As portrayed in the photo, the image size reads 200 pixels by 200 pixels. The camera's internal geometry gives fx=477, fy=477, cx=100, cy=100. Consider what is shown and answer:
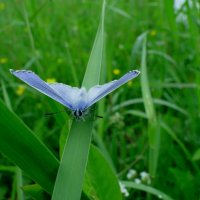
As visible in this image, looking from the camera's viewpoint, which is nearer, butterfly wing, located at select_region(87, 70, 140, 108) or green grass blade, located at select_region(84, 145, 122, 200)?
butterfly wing, located at select_region(87, 70, 140, 108)

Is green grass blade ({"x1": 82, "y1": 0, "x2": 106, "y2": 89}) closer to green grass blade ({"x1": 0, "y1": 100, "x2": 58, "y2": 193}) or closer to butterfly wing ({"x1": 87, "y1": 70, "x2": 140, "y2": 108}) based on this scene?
butterfly wing ({"x1": 87, "y1": 70, "x2": 140, "y2": 108})

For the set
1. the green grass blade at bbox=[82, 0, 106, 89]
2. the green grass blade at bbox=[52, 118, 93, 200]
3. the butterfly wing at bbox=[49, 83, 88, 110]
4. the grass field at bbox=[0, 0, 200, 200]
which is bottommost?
the green grass blade at bbox=[52, 118, 93, 200]

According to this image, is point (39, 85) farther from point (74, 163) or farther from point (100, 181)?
point (100, 181)

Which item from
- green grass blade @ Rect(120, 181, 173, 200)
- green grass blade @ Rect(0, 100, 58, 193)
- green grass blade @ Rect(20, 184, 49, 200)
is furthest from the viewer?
green grass blade @ Rect(120, 181, 173, 200)

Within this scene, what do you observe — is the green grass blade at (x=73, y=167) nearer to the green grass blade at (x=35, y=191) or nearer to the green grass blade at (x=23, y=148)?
the green grass blade at (x=23, y=148)

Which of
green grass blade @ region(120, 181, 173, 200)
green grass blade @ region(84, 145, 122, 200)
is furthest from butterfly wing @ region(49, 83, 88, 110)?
green grass blade @ region(120, 181, 173, 200)

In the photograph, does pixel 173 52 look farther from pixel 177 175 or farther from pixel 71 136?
pixel 71 136

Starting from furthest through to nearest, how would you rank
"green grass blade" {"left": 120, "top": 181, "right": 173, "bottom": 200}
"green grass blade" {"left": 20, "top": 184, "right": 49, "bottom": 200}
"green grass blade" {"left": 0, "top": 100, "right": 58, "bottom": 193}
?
1. "green grass blade" {"left": 120, "top": 181, "right": 173, "bottom": 200}
2. "green grass blade" {"left": 20, "top": 184, "right": 49, "bottom": 200}
3. "green grass blade" {"left": 0, "top": 100, "right": 58, "bottom": 193}

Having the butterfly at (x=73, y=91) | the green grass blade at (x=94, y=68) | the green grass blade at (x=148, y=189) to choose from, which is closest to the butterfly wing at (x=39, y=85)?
the butterfly at (x=73, y=91)
